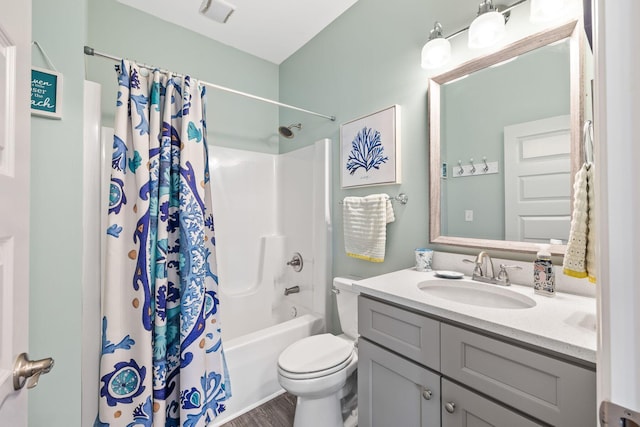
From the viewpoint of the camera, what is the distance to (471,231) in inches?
51.0

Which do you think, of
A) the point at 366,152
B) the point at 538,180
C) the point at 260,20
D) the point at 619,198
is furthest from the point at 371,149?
the point at 619,198

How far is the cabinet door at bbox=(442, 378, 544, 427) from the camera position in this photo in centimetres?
73

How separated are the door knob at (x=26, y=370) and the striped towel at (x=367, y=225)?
1375mm

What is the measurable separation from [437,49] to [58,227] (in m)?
1.82

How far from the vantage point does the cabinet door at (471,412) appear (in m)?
0.73

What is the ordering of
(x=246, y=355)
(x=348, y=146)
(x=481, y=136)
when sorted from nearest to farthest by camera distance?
1. (x=481, y=136)
2. (x=246, y=355)
3. (x=348, y=146)

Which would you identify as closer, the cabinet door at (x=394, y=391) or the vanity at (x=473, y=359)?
the vanity at (x=473, y=359)

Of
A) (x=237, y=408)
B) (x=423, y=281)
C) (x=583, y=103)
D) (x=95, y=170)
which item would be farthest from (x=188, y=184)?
(x=583, y=103)

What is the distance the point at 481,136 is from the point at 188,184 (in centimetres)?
139

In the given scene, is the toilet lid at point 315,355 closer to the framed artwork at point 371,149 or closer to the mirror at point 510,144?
the mirror at point 510,144

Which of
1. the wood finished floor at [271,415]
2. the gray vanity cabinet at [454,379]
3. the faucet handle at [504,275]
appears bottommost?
the wood finished floor at [271,415]

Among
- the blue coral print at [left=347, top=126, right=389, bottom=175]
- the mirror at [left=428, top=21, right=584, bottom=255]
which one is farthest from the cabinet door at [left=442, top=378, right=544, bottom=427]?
the blue coral print at [left=347, top=126, right=389, bottom=175]

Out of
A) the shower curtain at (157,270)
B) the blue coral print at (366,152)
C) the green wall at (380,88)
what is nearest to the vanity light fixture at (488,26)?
the green wall at (380,88)

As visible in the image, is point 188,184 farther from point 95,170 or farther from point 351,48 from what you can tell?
point 351,48
